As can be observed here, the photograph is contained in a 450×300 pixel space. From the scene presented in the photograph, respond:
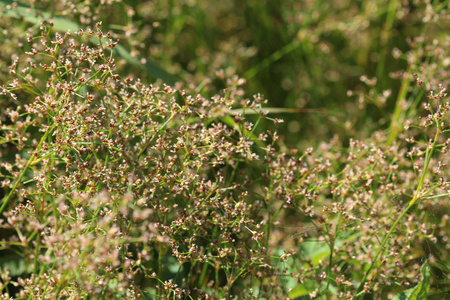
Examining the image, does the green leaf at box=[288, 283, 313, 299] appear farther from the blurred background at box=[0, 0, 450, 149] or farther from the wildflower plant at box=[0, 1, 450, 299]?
the blurred background at box=[0, 0, 450, 149]

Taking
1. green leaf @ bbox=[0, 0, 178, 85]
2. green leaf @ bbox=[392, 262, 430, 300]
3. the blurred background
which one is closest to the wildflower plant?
green leaf @ bbox=[392, 262, 430, 300]

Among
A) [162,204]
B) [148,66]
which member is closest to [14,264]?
[162,204]

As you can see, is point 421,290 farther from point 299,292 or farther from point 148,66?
point 148,66

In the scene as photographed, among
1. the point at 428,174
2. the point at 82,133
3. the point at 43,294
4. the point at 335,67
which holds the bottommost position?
the point at 43,294

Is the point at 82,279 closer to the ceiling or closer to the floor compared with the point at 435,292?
closer to the floor

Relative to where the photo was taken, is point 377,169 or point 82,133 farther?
point 377,169

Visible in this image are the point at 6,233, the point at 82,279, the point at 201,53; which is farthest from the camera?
the point at 201,53

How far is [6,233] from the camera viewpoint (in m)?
2.55

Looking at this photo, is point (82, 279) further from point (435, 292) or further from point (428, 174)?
point (428, 174)

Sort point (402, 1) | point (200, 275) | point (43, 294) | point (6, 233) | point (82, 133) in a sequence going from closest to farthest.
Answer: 1. point (43, 294)
2. point (82, 133)
3. point (200, 275)
4. point (6, 233)
5. point (402, 1)

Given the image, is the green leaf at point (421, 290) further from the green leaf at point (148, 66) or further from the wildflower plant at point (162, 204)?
the green leaf at point (148, 66)

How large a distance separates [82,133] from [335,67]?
2901mm

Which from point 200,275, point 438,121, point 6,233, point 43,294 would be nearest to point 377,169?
point 438,121

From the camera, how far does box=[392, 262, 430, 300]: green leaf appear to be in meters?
2.04
